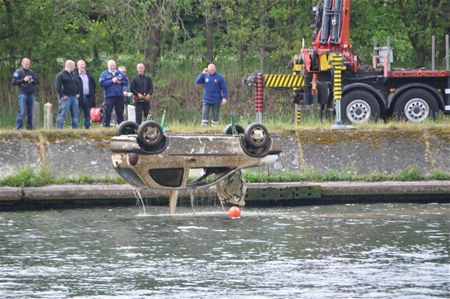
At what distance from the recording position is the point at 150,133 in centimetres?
2314

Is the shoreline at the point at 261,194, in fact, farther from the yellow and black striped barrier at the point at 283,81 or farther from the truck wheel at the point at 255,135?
the yellow and black striped barrier at the point at 283,81

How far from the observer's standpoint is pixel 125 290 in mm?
17422

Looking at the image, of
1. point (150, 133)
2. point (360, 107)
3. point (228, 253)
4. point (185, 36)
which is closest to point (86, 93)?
point (360, 107)

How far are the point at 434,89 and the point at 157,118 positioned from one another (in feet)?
28.7

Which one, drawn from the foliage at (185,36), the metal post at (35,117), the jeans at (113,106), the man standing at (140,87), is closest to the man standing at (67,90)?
the metal post at (35,117)

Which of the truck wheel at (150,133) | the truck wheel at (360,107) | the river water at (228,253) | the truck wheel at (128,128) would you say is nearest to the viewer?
the river water at (228,253)

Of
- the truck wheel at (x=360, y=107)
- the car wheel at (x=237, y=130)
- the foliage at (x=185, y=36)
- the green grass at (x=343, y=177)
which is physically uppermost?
the foliage at (x=185, y=36)

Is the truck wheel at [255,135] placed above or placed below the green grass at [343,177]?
above

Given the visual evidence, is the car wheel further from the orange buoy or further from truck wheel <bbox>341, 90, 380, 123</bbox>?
truck wheel <bbox>341, 90, 380, 123</bbox>

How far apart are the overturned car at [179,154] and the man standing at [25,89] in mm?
5278

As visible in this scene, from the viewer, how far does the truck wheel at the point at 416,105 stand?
31.3 m

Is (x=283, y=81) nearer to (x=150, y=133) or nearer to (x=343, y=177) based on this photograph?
Result: (x=343, y=177)

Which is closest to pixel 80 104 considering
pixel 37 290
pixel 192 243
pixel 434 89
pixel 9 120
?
pixel 9 120

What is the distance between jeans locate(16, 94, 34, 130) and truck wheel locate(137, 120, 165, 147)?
6.12m
